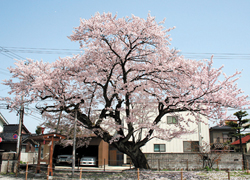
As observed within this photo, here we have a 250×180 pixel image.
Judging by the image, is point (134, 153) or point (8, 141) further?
point (8, 141)

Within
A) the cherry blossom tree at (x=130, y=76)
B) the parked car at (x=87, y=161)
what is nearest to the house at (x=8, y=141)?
the parked car at (x=87, y=161)

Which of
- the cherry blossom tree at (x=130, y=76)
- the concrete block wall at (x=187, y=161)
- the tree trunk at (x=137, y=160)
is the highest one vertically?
the cherry blossom tree at (x=130, y=76)

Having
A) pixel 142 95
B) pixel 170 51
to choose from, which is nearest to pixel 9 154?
pixel 142 95

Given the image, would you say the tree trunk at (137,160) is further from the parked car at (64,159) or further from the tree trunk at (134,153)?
the parked car at (64,159)

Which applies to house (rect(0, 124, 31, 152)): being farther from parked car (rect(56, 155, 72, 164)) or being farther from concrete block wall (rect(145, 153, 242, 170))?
concrete block wall (rect(145, 153, 242, 170))

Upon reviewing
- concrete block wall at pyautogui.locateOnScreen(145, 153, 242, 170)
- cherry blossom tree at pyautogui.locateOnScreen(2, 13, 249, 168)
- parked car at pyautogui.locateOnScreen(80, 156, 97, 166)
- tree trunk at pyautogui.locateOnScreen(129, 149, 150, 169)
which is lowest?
parked car at pyautogui.locateOnScreen(80, 156, 97, 166)

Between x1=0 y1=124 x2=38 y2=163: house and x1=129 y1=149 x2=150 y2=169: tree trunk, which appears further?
x1=0 y1=124 x2=38 y2=163: house

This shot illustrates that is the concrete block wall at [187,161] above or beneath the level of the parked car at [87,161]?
above

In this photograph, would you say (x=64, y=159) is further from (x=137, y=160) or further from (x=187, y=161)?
(x=187, y=161)

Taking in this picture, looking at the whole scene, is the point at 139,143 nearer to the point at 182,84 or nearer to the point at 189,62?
the point at 182,84

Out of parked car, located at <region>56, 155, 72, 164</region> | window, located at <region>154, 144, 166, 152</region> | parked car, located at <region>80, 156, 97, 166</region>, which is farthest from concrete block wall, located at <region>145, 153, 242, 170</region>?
parked car, located at <region>56, 155, 72, 164</region>

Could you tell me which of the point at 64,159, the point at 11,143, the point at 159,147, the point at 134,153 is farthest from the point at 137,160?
the point at 11,143

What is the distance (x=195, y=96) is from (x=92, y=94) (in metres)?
7.33

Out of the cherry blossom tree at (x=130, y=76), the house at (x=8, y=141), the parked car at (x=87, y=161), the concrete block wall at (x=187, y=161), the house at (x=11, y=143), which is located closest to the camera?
the cherry blossom tree at (x=130, y=76)
